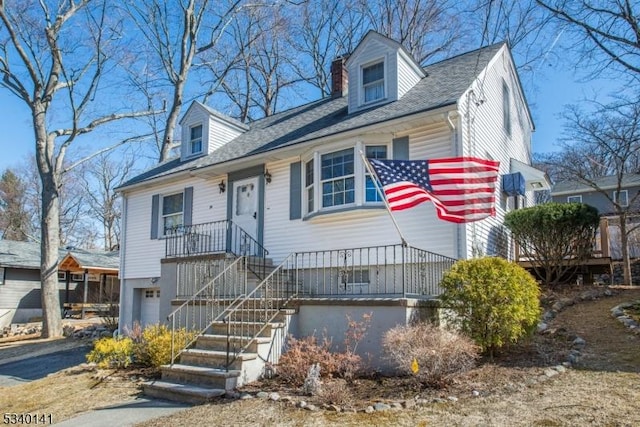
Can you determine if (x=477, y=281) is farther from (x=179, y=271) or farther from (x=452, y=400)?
(x=179, y=271)

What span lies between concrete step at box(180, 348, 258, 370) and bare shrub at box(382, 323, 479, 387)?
85.5 inches

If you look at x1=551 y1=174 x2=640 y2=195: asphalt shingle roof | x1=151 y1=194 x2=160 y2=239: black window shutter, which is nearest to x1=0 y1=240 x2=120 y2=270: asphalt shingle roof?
x1=151 y1=194 x2=160 y2=239: black window shutter

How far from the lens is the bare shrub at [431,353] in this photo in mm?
6160

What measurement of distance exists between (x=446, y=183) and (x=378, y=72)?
495 cm

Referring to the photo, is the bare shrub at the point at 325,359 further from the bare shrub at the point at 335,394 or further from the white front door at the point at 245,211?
the white front door at the point at 245,211

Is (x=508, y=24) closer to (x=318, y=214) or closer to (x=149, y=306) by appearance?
(x=318, y=214)

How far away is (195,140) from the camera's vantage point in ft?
51.7

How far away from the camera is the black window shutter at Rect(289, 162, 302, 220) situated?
11539 millimetres

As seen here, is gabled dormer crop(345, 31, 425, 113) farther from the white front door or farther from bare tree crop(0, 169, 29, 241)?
bare tree crop(0, 169, 29, 241)

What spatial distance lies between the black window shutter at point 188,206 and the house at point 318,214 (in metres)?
0.04

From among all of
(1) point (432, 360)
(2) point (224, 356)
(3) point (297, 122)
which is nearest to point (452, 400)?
(1) point (432, 360)

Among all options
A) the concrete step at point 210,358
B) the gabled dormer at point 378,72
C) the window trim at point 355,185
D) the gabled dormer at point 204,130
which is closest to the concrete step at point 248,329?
the concrete step at point 210,358

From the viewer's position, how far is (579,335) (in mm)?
7914

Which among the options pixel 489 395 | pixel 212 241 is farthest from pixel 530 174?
pixel 489 395
